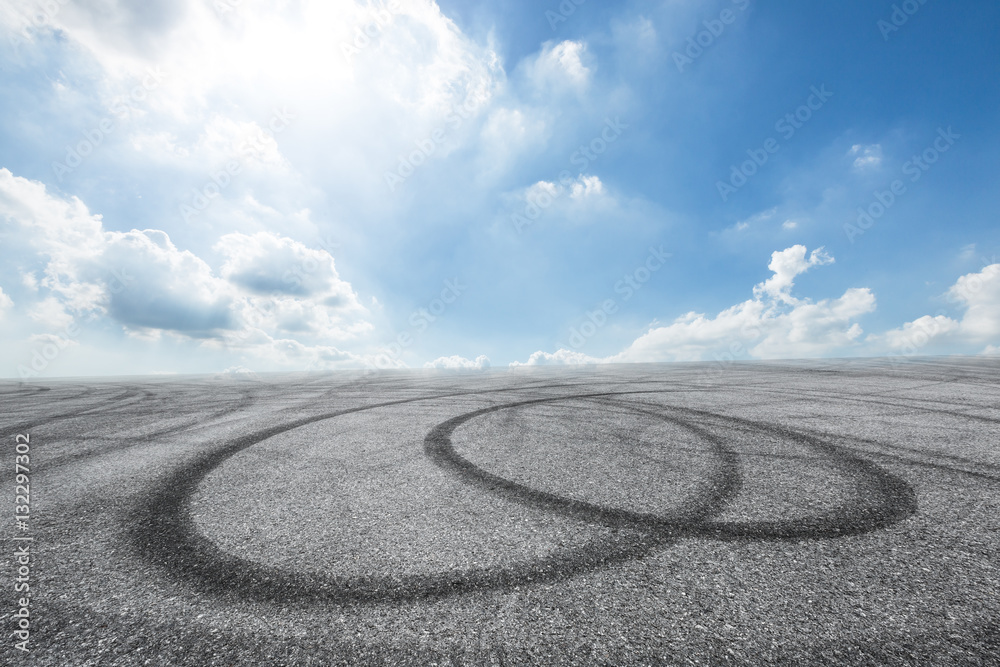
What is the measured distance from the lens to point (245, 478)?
4.68 meters

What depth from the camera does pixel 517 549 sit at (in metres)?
3.00

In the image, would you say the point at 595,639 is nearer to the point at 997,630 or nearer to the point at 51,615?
the point at 997,630

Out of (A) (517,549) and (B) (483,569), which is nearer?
(B) (483,569)

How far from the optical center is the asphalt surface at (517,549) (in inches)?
83.1

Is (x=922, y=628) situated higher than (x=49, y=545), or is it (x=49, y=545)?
(x=49, y=545)

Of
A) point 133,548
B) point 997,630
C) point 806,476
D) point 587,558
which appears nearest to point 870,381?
point 806,476

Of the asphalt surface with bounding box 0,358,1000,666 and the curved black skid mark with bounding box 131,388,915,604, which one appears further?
the curved black skid mark with bounding box 131,388,915,604

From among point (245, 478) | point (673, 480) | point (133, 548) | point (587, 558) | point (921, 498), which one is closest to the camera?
point (587, 558)

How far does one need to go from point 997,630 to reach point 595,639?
2.17m

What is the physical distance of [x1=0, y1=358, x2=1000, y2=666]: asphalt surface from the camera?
211 centimetres

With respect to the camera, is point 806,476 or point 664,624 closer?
point 664,624

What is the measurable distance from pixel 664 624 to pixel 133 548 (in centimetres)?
393

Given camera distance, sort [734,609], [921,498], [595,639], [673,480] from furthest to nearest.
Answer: [673,480]
[921,498]
[734,609]
[595,639]

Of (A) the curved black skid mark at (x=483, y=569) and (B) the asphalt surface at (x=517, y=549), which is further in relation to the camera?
(A) the curved black skid mark at (x=483, y=569)
